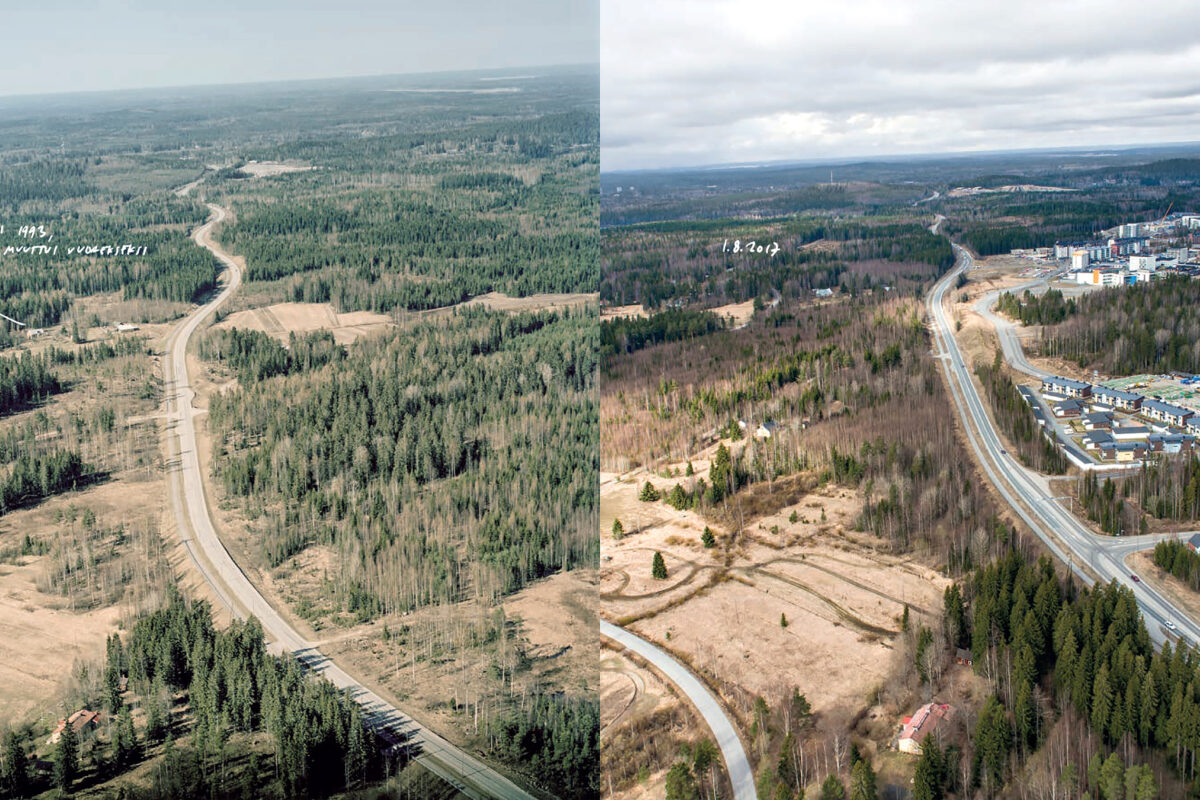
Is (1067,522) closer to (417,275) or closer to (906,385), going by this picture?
(906,385)

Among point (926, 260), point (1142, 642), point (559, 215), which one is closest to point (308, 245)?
point (559, 215)

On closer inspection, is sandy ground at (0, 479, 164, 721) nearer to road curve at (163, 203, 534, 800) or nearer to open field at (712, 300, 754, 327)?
road curve at (163, 203, 534, 800)

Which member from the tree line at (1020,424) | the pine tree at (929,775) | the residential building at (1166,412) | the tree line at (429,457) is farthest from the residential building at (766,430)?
the tree line at (429,457)

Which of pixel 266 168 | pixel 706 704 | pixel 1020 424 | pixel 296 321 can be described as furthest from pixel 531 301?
pixel 1020 424

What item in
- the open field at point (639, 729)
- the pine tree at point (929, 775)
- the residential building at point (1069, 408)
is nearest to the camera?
the pine tree at point (929, 775)

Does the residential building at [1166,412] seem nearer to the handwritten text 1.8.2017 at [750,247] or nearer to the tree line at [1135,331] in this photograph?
the tree line at [1135,331]

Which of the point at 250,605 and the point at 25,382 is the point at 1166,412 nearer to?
the point at 250,605
